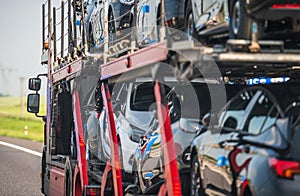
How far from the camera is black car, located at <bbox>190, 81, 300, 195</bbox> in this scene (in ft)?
22.3

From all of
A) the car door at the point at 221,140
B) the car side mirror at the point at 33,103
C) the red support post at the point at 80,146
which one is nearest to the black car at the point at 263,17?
the car door at the point at 221,140

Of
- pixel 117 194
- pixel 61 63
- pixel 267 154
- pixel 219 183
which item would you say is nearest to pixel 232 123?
pixel 219 183

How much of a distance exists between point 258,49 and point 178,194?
1567 mm

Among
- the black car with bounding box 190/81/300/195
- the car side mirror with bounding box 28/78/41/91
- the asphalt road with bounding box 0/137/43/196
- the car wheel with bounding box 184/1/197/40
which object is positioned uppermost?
the car wheel with bounding box 184/1/197/40

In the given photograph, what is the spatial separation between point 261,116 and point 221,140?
0.74 metres

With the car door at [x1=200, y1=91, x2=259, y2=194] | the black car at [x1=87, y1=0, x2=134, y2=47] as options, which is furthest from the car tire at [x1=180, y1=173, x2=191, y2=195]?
the black car at [x1=87, y1=0, x2=134, y2=47]

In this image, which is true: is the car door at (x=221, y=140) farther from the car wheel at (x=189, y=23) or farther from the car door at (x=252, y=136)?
the car wheel at (x=189, y=23)

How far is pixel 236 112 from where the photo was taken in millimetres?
8266

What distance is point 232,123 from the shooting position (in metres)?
8.19

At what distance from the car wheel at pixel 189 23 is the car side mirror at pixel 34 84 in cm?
779

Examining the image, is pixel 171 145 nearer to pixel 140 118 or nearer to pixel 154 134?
pixel 154 134

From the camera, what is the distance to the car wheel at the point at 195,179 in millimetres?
8868

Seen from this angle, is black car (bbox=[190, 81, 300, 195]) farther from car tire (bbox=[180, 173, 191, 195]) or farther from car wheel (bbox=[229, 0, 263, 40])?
car wheel (bbox=[229, 0, 263, 40])

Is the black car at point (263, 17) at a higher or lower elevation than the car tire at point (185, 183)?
higher
